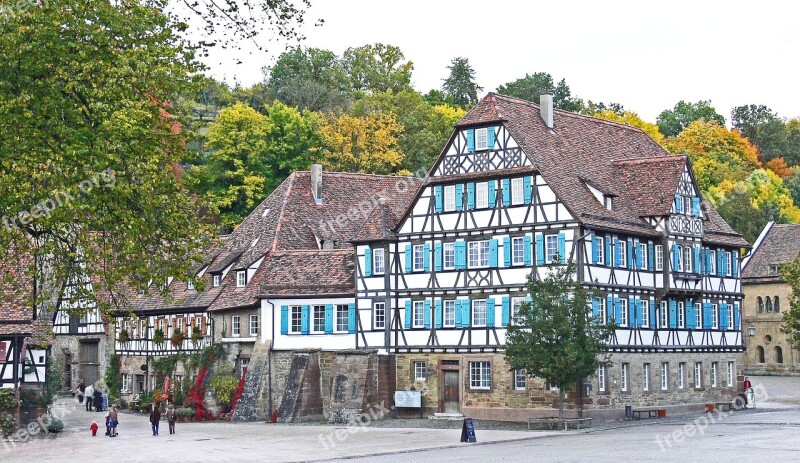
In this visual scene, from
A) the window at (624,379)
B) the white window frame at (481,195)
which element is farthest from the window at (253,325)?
the window at (624,379)

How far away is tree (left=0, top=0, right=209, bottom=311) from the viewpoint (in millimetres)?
26875

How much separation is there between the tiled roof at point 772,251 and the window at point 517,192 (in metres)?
42.1

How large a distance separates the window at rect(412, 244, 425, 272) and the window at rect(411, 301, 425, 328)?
4.82 feet

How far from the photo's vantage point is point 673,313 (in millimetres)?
56438

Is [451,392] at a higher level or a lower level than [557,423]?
higher

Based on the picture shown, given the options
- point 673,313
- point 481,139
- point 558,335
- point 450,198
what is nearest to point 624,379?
point 673,313

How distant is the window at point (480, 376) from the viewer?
5278 cm

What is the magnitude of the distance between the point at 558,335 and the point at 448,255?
28.1 ft

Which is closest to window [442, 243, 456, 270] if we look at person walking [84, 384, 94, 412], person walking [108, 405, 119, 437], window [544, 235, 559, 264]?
window [544, 235, 559, 264]

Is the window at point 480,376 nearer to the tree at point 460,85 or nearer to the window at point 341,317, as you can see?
the window at point 341,317

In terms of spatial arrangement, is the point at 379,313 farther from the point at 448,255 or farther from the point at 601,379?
the point at 601,379

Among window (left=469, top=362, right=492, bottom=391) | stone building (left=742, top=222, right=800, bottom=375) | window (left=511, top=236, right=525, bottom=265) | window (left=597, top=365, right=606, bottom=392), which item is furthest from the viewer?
stone building (left=742, top=222, right=800, bottom=375)

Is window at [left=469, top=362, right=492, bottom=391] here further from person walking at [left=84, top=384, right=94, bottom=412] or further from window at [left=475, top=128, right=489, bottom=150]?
person walking at [left=84, top=384, right=94, bottom=412]

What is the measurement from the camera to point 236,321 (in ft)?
197
